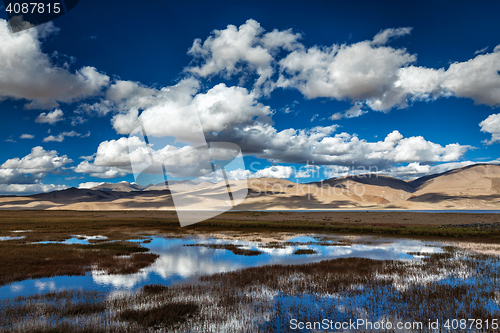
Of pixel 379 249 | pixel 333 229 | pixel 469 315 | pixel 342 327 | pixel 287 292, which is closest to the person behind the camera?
pixel 342 327

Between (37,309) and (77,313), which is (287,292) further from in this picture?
(37,309)

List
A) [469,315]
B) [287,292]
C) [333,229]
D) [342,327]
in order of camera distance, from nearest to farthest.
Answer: [342,327] < [469,315] < [287,292] < [333,229]

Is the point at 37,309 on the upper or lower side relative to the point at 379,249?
upper

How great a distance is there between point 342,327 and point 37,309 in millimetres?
12181

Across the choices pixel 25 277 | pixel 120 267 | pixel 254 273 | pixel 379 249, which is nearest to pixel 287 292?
pixel 254 273

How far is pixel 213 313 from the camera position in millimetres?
10828

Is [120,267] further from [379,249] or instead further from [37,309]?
[379,249]

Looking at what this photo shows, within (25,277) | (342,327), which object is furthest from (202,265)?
(342,327)

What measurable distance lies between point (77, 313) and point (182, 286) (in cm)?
503

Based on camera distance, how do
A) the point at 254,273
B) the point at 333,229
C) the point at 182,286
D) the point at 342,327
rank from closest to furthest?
1. the point at 342,327
2. the point at 182,286
3. the point at 254,273
4. the point at 333,229

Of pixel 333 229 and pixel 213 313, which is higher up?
pixel 213 313

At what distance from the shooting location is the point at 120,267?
18.8m

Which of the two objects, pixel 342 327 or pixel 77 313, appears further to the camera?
pixel 77 313

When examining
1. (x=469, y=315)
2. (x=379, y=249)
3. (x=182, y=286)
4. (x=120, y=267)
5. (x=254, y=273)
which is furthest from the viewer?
(x=379, y=249)
